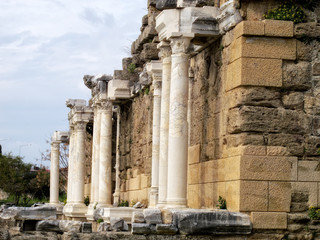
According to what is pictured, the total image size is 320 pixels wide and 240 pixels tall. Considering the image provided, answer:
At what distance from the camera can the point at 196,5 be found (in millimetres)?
15133

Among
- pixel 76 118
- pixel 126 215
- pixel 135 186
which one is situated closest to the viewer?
pixel 126 215

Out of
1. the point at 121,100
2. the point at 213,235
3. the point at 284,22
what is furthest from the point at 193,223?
the point at 121,100

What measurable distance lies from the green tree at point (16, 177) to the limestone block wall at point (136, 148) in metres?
24.4

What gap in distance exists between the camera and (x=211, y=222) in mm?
12984

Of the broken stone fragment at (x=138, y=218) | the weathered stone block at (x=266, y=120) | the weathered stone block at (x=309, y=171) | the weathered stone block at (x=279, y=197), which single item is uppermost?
the weathered stone block at (x=266, y=120)

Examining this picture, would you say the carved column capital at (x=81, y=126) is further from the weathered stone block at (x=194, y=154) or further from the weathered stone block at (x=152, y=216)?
the weathered stone block at (x=152, y=216)

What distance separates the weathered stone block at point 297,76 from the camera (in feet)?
45.2

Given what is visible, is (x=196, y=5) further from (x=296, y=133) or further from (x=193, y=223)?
(x=193, y=223)

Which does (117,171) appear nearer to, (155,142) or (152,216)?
(155,142)

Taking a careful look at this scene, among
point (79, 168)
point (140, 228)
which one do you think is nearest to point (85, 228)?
point (140, 228)

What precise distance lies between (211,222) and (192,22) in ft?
12.7

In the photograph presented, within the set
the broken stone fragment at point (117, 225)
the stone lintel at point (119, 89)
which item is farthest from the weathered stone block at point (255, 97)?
the stone lintel at point (119, 89)

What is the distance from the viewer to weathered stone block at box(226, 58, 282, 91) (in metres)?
13.5

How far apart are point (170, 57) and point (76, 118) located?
12.5m
